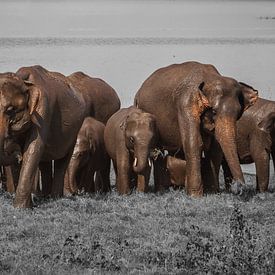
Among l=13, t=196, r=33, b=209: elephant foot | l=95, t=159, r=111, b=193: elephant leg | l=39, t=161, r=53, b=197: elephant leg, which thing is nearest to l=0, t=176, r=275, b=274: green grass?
l=13, t=196, r=33, b=209: elephant foot

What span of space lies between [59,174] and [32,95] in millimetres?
1667

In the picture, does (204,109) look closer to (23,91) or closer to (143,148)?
(143,148)

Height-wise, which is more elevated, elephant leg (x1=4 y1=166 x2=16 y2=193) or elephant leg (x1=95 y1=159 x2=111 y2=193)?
elephant leg (x1=4 y1=166 x2=16 y2=193)

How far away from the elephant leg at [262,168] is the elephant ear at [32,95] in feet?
12.1

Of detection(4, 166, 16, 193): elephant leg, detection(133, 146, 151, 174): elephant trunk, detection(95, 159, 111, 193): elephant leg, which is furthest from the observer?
detection(95, 159, 111, 193): elephant leg

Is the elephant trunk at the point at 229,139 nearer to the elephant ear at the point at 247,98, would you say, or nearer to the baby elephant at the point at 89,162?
the elephant ear at the point at 247,98

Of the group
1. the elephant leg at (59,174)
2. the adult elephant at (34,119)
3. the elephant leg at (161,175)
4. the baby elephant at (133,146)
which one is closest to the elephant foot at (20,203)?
the adult elephant at (34,119)

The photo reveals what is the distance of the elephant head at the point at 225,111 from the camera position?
1232 cm

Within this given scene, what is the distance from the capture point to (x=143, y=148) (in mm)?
12898

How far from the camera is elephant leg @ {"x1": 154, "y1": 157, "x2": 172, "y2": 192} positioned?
13773mm

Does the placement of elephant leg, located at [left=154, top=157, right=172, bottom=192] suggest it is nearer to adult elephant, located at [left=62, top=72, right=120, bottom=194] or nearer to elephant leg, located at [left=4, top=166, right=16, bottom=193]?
adult elephant, located at [left=62, top=72, right=120, bottom=194]

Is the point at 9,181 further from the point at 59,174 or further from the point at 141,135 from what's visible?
the point at 141,135

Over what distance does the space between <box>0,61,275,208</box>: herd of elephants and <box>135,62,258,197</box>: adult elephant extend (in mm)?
13

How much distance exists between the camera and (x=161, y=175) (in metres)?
13.9
